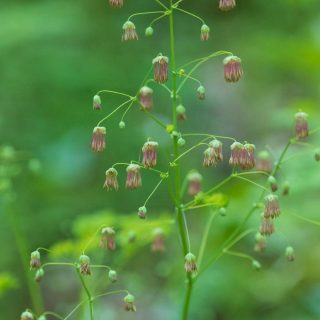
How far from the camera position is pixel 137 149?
22.2 feet

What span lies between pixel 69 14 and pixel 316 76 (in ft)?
8.48

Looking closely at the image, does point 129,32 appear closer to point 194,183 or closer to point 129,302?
point 194,183

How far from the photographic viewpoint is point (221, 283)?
504 cm

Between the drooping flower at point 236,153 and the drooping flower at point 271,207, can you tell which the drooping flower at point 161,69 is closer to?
the drooping flower at point 236,153

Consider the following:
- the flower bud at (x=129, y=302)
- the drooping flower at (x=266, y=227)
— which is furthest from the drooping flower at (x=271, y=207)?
the flower bud at (x=129, y=302)

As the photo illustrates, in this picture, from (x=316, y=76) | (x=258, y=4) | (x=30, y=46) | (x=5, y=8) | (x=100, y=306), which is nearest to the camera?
(x=100, y=306)

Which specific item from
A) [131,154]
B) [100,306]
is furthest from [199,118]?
[100,306]

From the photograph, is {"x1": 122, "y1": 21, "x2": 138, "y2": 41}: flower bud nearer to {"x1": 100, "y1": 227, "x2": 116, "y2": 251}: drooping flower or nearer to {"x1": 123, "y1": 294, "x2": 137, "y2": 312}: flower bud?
{"x1": 100, "y1": 227, "x2": 116, "y2": 251}: drooping flower

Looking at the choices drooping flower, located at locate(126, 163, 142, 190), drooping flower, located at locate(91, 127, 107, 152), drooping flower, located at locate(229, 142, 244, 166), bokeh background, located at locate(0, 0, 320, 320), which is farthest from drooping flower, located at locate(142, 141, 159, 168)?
bokeh background, located at locate(0, 0, 320, 320)

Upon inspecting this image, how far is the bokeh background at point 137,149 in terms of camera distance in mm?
4758

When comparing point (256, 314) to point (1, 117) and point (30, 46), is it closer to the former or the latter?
point (1, 117)

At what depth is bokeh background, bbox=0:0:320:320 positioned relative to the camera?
4.76 meters

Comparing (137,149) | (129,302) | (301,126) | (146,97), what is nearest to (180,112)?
(146,97)

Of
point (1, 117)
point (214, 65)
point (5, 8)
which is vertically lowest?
point (214, 65)
